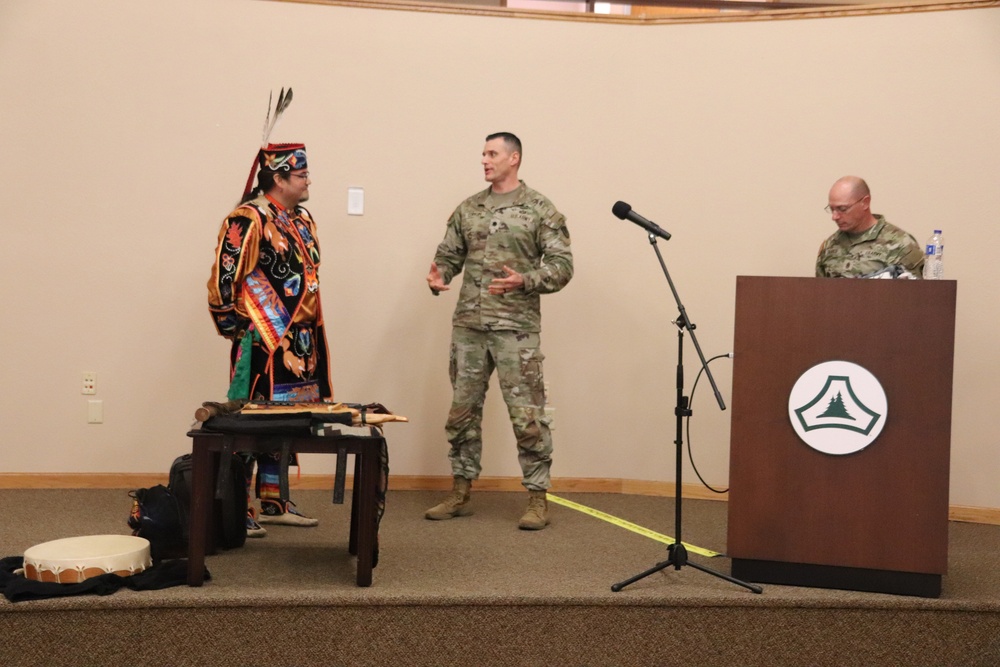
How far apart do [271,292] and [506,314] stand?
3.34ft

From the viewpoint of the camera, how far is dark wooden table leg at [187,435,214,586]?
3.00 meters

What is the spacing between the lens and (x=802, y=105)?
190 inches

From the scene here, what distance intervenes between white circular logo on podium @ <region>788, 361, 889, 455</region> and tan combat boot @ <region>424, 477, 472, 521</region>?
1.65m

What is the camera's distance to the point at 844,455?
10.5 ft

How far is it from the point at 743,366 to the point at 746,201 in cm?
187

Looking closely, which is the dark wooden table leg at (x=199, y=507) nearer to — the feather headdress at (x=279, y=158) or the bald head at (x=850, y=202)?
the feather headdress at (x=279, y=158)

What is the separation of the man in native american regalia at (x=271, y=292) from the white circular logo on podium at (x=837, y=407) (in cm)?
194

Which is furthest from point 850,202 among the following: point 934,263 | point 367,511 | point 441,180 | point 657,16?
point 367,511

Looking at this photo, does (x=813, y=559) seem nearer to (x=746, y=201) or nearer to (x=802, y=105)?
(x=746, y=201)

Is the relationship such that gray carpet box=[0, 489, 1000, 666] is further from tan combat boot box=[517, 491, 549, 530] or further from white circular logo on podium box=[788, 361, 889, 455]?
tan combat boot box=[517, 491, 549, 530]

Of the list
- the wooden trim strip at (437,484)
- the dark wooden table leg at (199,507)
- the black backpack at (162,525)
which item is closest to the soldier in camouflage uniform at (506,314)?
the wooden trim strip at (437,484)

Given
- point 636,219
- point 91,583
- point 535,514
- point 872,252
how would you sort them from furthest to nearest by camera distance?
point 535,514, point 872,252, point 636,219, point 91,583

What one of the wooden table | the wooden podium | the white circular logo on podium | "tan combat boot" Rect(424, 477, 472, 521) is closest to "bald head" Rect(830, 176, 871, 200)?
the wooden podium

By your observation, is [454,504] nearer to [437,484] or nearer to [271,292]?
[437,484]
